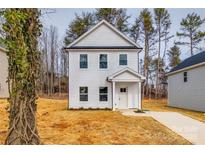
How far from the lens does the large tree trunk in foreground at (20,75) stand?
3.66 m

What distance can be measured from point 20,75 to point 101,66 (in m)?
7.14

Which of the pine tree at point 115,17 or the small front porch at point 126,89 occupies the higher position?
the pine tree at point 115,17

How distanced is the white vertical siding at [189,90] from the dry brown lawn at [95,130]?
3307mm

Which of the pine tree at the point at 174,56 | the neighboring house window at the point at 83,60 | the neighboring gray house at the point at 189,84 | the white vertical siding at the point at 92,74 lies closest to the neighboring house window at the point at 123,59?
the white vertical siding at the point at 92,74

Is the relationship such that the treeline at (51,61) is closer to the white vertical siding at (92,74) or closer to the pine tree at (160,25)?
the white vertical siding at (92,74)

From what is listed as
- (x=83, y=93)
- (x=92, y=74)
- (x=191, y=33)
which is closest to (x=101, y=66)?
(x=92, y=74)

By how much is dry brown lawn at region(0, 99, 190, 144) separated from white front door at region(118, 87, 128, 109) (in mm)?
3101

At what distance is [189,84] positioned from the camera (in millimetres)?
11266

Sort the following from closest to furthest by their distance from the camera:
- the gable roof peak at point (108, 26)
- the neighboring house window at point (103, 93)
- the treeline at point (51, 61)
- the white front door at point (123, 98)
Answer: the treeline at point (51, 61), the gable roof peak at point (108, 26), the neighboring house window at point (103, 93), the white front door at point (123, 98)

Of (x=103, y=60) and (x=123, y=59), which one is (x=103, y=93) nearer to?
(x=103, y=60)

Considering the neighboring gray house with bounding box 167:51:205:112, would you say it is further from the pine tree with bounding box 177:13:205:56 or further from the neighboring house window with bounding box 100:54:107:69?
the neighboring house window with bounding box 100:54:107:69

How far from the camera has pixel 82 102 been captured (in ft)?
34.5
